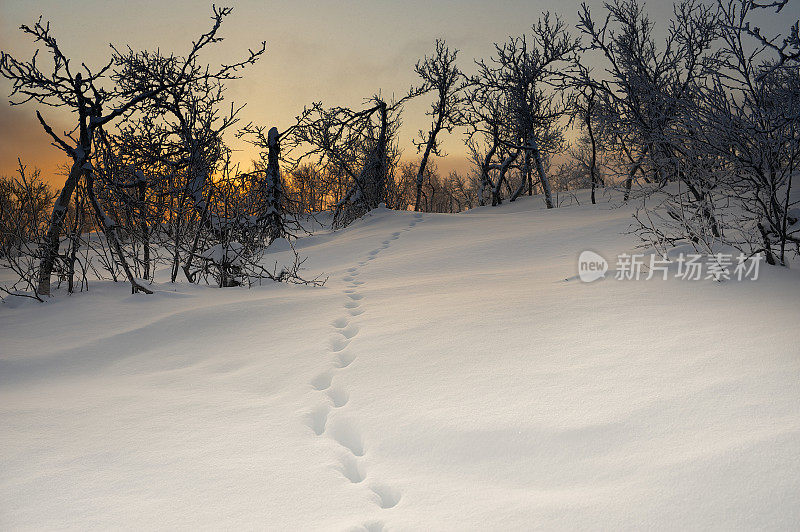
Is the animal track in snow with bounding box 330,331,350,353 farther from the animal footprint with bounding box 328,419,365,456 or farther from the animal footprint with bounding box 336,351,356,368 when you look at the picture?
the animal footprint with bounding box 328,419,365,456

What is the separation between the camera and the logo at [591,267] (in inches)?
159

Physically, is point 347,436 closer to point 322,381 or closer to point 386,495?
point 386,495

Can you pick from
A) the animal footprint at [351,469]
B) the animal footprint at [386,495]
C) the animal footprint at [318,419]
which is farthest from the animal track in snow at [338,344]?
the animal footprint at [386,495]

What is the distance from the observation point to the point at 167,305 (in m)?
4.54

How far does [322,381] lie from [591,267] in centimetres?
258

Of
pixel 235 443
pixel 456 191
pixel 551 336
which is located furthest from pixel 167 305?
pixel 456 191

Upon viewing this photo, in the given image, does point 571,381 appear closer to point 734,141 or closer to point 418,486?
point 418,486

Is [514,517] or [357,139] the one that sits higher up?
[357,139]

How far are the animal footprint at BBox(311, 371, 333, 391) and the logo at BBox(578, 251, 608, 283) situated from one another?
211cm

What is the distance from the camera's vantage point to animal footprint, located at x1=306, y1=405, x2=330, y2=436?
7.47 feet

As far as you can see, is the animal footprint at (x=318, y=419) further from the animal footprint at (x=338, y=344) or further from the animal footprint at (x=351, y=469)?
the animal footprint at (x=338, y=344)

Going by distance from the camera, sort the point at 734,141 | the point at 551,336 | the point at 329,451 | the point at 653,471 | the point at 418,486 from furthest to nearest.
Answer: the point at 734,141 → the point at 551,336 → the point at 329,451 → the point at 418,486 → the point at 653,471

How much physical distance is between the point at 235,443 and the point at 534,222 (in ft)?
22.2

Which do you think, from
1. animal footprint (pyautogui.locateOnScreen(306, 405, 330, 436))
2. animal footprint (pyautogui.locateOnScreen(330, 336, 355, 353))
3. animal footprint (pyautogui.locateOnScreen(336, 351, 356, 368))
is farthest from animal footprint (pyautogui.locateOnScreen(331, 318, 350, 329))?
animal footprint (pyautogui.locateOnScreen(306, 405, 330, 436))
